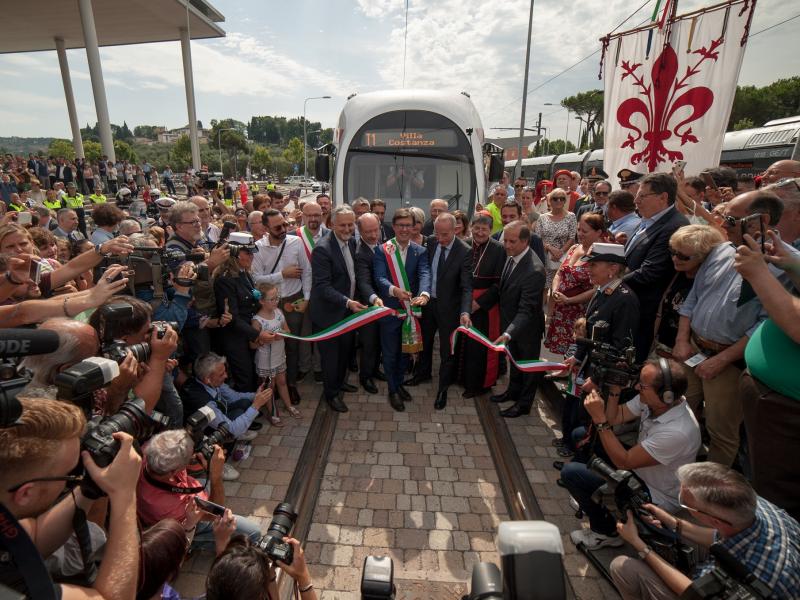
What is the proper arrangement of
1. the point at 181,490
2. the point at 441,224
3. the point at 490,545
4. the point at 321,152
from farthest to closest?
the point at 321,152 → the point at 441,224 → the point at 490,545 → the point at 181,490

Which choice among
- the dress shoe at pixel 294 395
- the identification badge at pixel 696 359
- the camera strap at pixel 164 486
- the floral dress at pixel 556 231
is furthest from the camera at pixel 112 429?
the floral dress at pixel 556 231

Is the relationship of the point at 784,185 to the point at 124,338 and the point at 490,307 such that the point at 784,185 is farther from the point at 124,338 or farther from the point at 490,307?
the point at 124,338

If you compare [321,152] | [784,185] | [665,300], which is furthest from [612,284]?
[321,152]

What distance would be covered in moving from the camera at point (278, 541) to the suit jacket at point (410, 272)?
3428 mm

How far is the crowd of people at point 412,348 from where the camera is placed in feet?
6.19

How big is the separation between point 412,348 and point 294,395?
1607 millimetres

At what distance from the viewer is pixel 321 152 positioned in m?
8.07

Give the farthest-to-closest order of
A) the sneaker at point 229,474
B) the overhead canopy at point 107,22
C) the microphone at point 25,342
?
the overhead canopy at point 107,22 → the sneaker at point 229,474 → the microphone at point 25,342

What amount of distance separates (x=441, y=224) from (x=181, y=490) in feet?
12.6

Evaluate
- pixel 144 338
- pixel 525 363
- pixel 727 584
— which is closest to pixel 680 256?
pixel 525 363

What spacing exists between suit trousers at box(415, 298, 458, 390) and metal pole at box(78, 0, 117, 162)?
23.3 meters

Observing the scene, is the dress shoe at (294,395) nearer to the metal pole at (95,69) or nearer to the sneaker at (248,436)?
the sneaker at (248,436)

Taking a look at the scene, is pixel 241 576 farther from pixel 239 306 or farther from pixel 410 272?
pixel 410 272

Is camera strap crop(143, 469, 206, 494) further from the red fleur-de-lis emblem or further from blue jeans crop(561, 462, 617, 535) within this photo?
the red fleur-de-lis emblem
